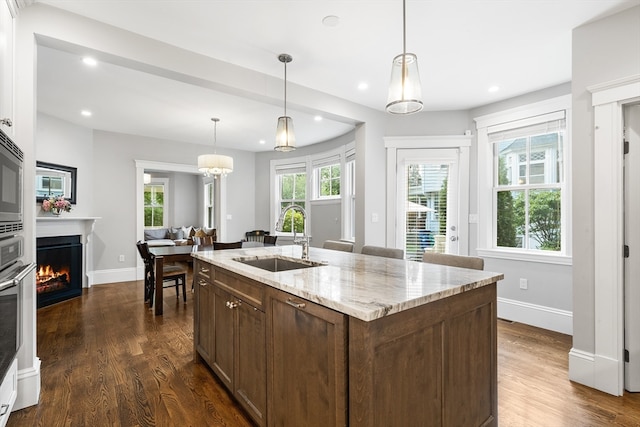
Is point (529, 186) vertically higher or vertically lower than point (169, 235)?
higher

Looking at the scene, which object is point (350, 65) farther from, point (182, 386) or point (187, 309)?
point (187, 309)

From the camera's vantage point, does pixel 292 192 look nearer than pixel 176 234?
Yes

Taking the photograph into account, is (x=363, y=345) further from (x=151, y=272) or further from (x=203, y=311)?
(x=151, y=272)

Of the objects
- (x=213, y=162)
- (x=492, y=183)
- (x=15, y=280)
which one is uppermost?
(x=213, y=162)

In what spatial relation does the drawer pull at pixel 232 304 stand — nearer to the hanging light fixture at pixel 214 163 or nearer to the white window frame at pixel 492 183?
the hanging light fixture at pixel 214 163

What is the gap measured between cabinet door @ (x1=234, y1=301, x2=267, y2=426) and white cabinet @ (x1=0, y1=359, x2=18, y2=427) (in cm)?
115

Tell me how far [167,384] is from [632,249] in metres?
3.50

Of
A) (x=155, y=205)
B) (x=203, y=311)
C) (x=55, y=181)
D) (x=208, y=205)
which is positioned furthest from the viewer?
(x=155, y=205)

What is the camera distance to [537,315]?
3.59m

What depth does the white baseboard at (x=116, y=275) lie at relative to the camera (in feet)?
18.3

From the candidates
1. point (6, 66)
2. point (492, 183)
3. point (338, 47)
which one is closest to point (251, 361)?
point (6, 66)

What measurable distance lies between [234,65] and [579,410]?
384 cm

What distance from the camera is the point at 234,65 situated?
10.1 feet

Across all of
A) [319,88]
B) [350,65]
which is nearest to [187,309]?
[319,88]
